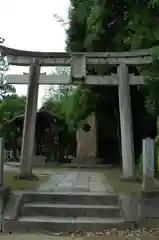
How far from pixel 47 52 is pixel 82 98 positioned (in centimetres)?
470

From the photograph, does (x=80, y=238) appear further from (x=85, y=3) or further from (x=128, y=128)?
(x=85, y=3)

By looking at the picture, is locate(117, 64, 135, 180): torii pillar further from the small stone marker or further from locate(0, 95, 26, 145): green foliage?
locate(0, 95, 26, 145): green foliage

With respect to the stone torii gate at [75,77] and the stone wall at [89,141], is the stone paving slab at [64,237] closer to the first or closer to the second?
the stone torii gate at [75,77]

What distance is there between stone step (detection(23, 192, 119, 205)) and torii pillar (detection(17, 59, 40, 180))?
240 centimetres

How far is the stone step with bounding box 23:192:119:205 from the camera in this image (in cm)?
685

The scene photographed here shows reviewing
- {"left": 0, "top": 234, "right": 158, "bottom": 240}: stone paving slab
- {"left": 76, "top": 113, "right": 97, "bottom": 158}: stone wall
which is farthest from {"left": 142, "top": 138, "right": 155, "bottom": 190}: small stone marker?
{"left": 76, "top": 113, "right": 97, "bottom": 158}: stone wall

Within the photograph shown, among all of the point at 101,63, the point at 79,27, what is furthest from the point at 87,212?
the point at 79,27

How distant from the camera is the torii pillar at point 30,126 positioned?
954 cm

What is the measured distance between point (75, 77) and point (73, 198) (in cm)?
400

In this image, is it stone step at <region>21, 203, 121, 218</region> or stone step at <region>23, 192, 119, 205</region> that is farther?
stone step at <region>23, 192, 119, 205</region>

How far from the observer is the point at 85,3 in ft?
29.9

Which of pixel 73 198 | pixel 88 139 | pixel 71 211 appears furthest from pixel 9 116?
pixel 71 211

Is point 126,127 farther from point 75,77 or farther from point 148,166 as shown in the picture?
point 148,166

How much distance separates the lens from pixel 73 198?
22.7ft
